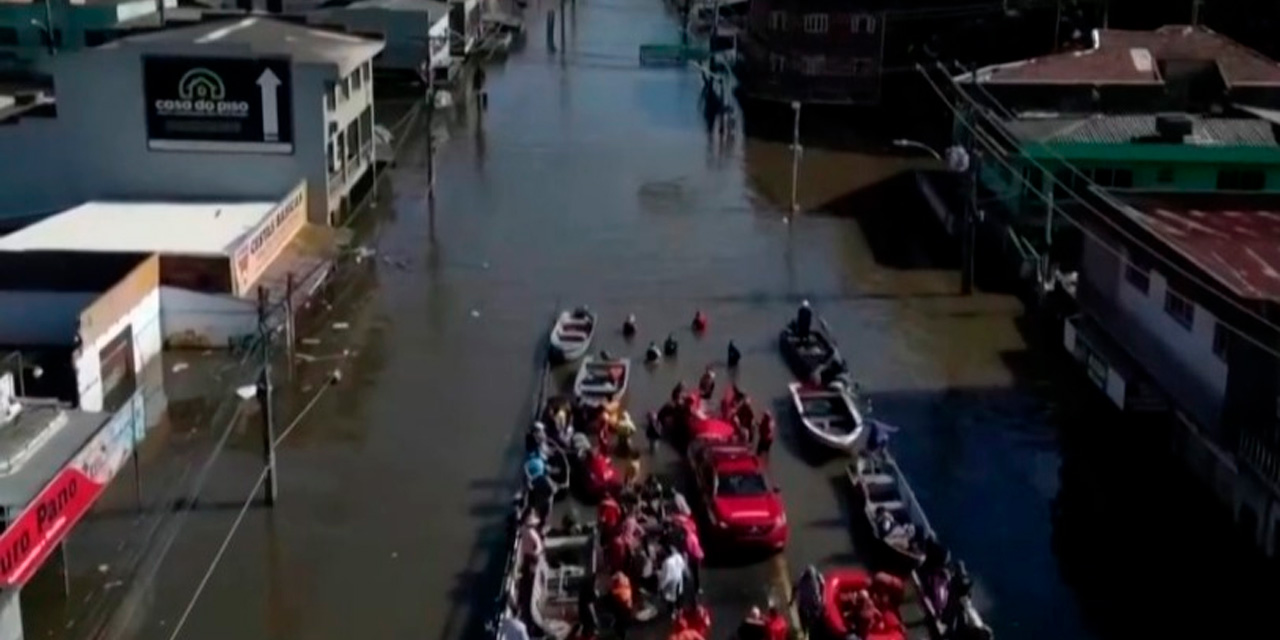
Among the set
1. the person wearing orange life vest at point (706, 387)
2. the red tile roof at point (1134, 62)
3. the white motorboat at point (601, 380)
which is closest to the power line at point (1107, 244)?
the red tile roof at point (1134, 62)

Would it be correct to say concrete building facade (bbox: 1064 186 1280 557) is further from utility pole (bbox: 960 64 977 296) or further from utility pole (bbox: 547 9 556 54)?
utility pole (bbox: 547 9 556 54)

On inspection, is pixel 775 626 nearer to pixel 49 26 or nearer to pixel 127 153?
pixel 127 153

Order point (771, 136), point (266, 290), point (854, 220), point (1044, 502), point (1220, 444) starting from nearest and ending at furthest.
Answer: point (1220, 444) < point (1044, 502) < point (266, 290) < point (854, 220) < point (771, 136)

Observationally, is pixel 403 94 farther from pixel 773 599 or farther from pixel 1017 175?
pixel 773 599

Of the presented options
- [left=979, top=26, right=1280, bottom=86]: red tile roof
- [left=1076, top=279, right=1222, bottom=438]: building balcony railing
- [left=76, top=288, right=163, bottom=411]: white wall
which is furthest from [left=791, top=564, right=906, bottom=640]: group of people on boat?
[left=979, top=26, right=1280, bottom=86]: red tile roof

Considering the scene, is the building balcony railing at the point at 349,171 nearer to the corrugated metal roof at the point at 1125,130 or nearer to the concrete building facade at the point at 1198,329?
the corrugated metal roof at the point at 1125,130

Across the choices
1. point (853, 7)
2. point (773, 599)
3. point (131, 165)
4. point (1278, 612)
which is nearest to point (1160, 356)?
point (1278, 612)
